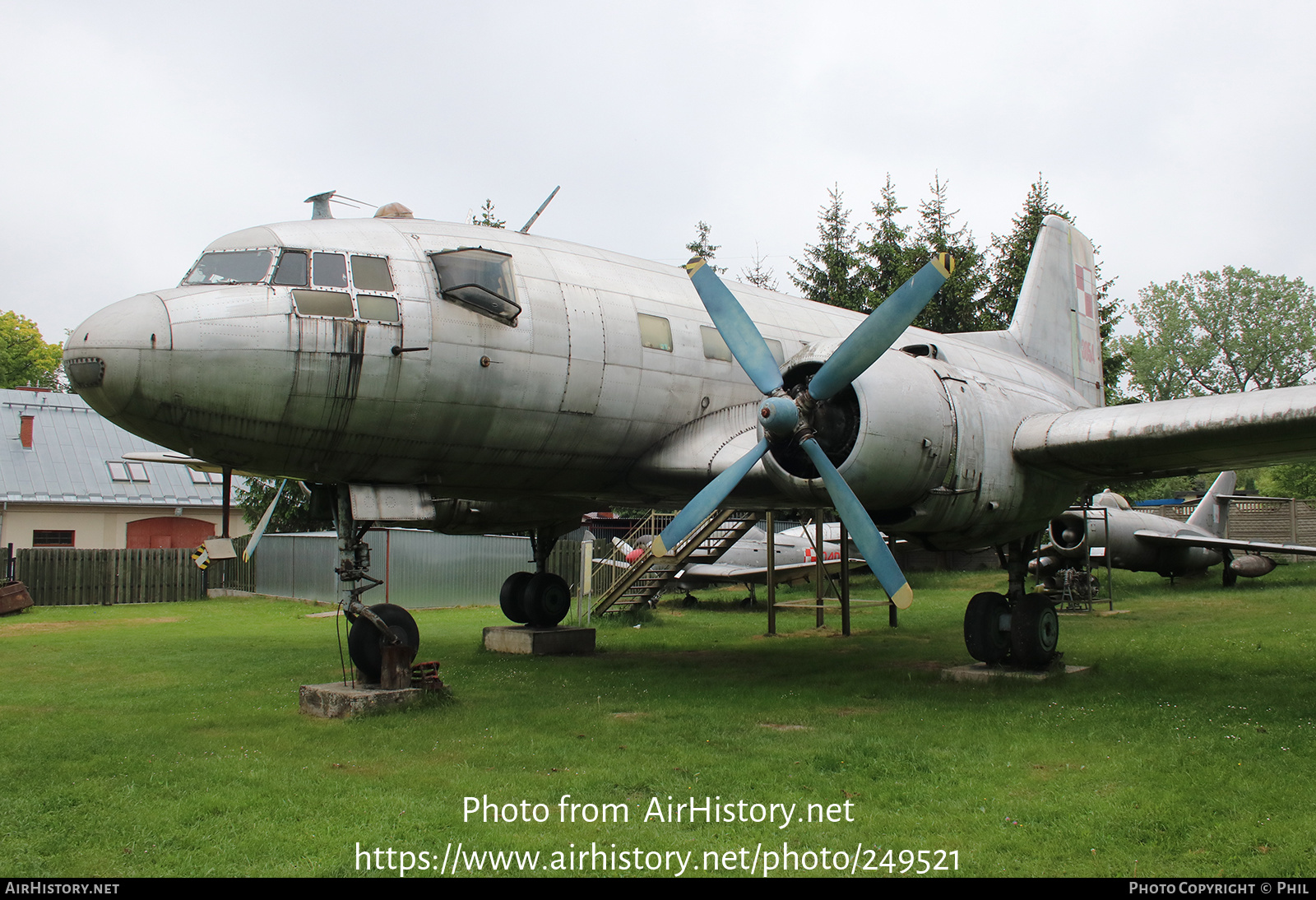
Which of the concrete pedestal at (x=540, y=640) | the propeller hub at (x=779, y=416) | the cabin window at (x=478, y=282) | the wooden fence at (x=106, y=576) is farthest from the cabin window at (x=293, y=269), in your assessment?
the wooden fence at (x=106, y=576)

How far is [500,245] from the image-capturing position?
10250 mm

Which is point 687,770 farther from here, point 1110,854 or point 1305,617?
point 1305,617

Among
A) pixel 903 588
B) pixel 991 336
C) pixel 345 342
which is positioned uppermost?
pixel 991 336

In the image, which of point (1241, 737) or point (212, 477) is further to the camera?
point (212, 477)

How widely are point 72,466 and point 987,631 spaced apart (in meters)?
34.3

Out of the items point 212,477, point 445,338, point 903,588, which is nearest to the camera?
point 903,588

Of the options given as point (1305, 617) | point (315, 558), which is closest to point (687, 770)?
point (1305, 617)

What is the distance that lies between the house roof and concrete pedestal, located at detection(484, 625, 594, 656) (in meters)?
21.2

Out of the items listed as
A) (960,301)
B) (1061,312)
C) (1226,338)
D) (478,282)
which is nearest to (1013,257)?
(960,301)

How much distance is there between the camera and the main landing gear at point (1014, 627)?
1080 cm

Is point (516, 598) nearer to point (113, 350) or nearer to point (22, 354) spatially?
point (113, 350)

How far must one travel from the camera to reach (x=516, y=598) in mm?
15211

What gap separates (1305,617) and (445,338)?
54.7ft

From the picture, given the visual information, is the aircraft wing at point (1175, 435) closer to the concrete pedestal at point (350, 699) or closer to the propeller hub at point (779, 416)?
the propeller hub at point (779, 416)
